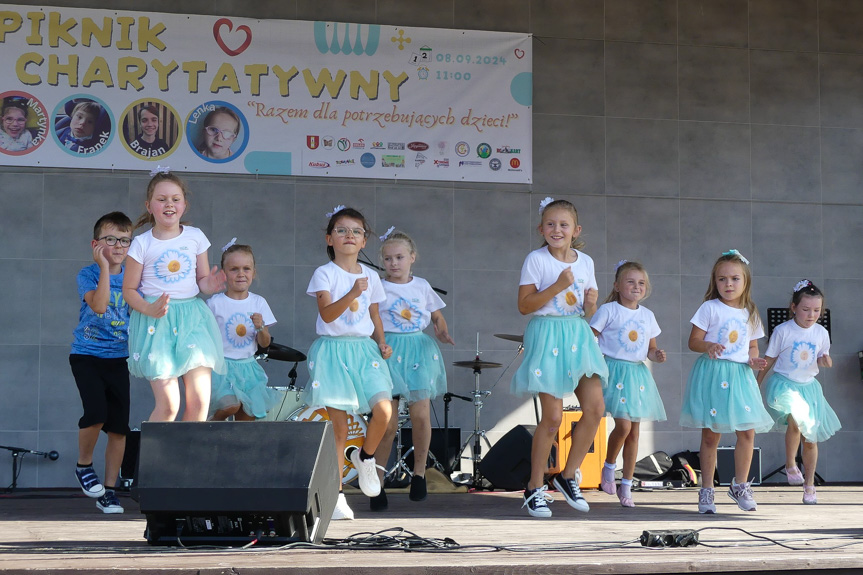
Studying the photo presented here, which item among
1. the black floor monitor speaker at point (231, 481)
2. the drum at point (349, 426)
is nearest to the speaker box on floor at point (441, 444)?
the drum at point (349, 426)

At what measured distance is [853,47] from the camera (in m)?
8.44

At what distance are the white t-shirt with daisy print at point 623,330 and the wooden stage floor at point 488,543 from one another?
87 cm

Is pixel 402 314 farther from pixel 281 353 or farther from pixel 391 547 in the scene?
pixel 391 547

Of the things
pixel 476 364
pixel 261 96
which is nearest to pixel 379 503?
pixel 476 364

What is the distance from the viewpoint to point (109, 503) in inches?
190

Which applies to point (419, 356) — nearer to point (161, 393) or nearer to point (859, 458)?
point (161, 393)

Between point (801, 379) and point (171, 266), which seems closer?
point (171, 266)

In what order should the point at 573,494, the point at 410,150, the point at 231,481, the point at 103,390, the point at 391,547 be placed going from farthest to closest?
the point at 410,150 < the point at 103,390 < the point at 573,494 < the point at 391,547 < the point at 231,481

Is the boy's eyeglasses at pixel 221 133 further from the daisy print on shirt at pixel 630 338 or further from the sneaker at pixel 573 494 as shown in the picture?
the sneaker at pixel 573 494

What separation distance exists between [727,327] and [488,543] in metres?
2.59

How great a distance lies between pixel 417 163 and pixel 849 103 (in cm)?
378

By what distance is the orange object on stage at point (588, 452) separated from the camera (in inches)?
269

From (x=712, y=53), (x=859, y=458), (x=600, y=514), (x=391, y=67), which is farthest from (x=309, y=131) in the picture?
(x=859, y=458)

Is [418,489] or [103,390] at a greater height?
[103,390]
